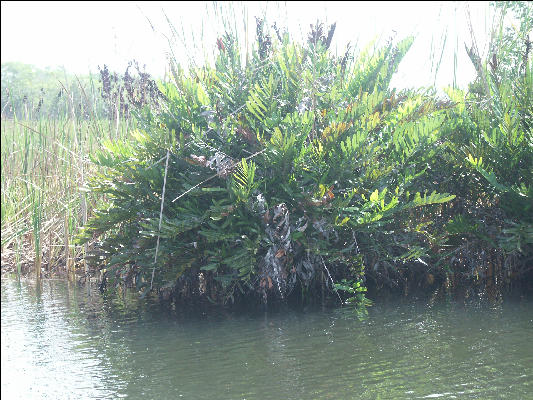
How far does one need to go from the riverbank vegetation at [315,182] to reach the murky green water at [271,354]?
1.53ft

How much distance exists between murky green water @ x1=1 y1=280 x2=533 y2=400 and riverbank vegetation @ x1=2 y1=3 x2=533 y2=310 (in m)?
0.47

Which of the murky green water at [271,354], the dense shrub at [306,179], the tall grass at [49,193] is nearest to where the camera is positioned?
the murky green water at [271,354]

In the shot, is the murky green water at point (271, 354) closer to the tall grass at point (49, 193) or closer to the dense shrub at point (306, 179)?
the dense shrub at point (306, 179)

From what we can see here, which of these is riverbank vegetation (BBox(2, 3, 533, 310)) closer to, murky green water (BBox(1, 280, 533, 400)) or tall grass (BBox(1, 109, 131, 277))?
murky green water (BBox(1, 280, 533, 400))

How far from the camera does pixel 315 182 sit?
5.58 m

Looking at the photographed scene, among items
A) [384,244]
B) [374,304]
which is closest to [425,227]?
[384,244]

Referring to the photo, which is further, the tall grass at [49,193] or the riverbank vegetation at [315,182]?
the tall grass at [49,193]

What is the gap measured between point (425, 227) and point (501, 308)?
1.07 metres

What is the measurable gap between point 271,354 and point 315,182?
5.62 ft

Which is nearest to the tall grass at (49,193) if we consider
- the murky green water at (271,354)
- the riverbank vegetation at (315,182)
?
the riverbank vegetation at (315,182)

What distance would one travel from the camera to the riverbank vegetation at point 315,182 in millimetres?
5395

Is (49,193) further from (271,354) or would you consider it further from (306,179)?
(271,354)

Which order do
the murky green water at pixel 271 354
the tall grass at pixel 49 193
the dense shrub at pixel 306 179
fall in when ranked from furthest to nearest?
the tall grass at pixel 49 193
the dense shrub at pixel 306 179
the murky green water at pixel 271 354

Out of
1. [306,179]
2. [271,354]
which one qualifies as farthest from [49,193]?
[271,354]
